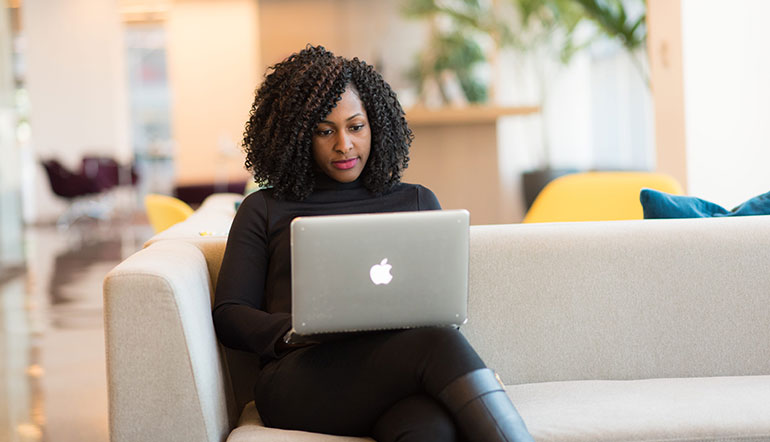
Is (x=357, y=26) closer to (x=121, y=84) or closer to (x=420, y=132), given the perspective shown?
(x=121, y=84)

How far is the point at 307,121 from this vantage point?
2174 mm

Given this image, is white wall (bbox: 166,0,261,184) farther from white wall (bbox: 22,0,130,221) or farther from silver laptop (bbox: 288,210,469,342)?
silver laptop (bbox: 288,210,469,342)

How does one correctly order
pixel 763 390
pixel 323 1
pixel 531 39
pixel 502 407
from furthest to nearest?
pixel 323 1 → pixel 531 39 → pixel 763 390 → pixel 502 407

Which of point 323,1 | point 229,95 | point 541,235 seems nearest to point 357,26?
point 323,1

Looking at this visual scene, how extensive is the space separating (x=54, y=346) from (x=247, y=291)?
3028 millimetres

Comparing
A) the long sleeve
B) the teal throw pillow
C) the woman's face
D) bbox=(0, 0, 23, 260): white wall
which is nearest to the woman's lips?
the woman's face

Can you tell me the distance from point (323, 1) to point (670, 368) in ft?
40.9

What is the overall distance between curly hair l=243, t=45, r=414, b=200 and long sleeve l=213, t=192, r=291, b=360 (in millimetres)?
110

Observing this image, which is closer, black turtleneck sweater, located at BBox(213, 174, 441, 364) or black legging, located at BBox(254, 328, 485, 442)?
black legging, located at BBox(254, 328, 485, 442)

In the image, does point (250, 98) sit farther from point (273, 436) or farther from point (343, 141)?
point (273, 436)

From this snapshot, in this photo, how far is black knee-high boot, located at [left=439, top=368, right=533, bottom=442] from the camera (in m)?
1.64

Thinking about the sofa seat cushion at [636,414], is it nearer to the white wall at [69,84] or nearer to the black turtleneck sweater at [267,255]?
the black turtleneck sweater at [267,255]

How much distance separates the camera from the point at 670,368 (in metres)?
2.23

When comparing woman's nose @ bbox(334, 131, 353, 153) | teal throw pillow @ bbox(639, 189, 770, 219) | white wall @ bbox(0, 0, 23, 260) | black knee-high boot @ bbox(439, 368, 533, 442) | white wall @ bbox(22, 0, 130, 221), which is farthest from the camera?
white wall @ bbox(22, 0, 130, 221)
